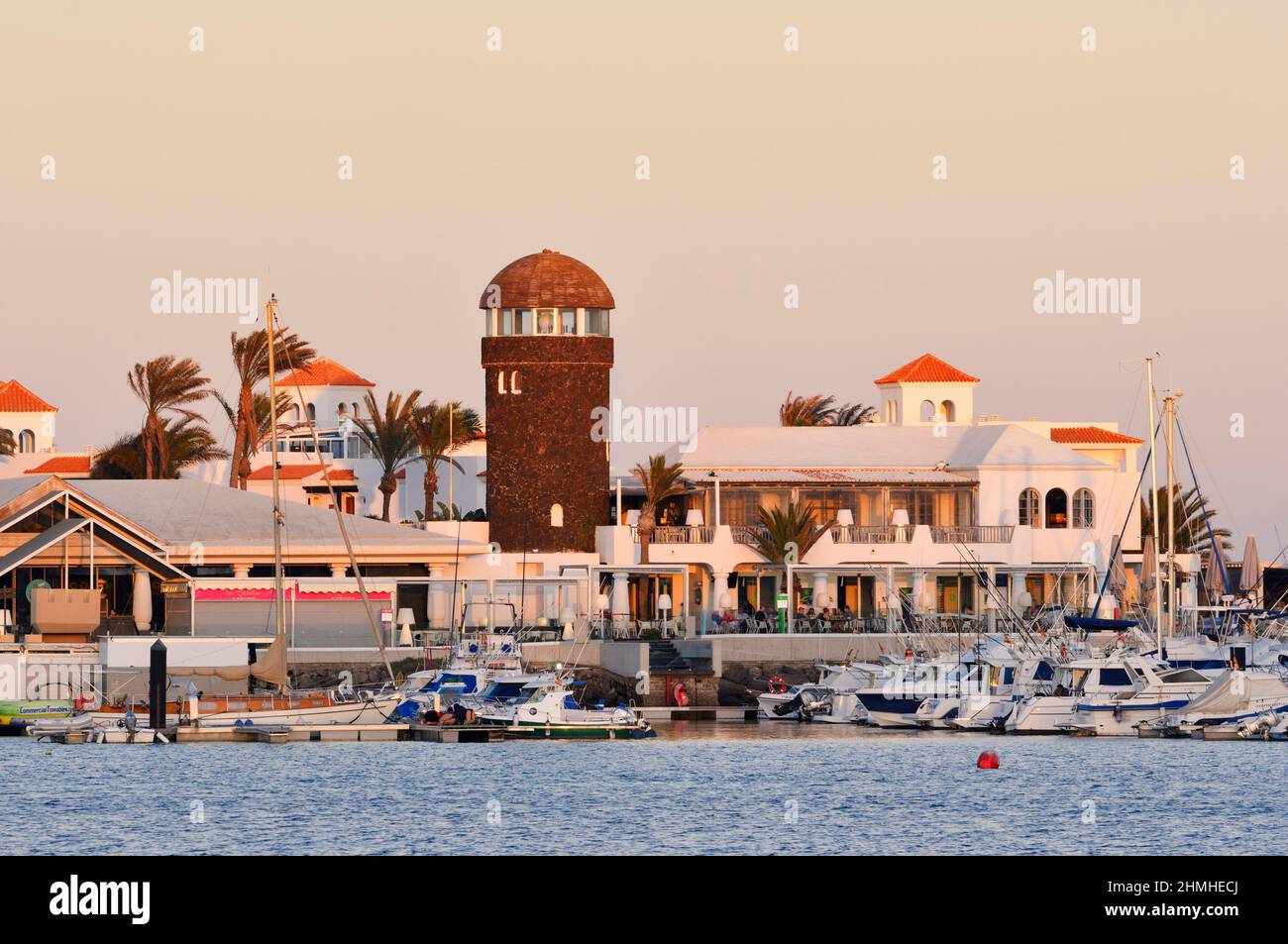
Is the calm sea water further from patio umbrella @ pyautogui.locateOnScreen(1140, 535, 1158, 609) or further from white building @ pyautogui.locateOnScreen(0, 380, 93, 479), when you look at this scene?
white building @ pyautogui.locateOnScreen(0, 380, 93, 479)

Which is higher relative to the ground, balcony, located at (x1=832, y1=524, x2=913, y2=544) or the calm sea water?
balcony, located at (x1=832, y1=524, x2=913, y2=544)

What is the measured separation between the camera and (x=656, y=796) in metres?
46.2

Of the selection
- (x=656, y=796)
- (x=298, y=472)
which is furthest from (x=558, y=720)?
(x=298, y=472)

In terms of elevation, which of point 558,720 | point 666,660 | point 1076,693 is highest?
point 666,660

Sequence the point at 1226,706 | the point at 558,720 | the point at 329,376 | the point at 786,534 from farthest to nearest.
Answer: the point at 329,376, the point at 786,534, the point at 1226,706, the point at 558,720

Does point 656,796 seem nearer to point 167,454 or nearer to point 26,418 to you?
point 167,454

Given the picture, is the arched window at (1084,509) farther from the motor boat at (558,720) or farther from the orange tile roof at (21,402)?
the orange tile roof at (21,402)

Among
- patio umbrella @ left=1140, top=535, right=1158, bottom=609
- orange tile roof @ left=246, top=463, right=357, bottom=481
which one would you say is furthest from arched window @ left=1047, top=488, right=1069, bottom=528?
orange tile roof @ left=246, top=463, right=357, bottom=481

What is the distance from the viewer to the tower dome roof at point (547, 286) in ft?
261

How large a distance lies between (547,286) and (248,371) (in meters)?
14.6

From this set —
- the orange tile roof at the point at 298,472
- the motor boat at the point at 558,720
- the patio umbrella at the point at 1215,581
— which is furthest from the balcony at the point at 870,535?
the orange tile roof at the point at 298,472

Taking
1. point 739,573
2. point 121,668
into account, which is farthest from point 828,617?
point 121,668

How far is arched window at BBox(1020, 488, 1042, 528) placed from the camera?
82.6 metres

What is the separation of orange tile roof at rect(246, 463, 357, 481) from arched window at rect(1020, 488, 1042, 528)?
38101 mm
